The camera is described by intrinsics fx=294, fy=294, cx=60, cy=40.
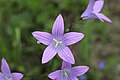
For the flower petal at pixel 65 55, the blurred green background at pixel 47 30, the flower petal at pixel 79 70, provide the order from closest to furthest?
the flower petal at pixel 65 55
the flower petal at pixel 79 70
the blurred green background at pixel 47 30

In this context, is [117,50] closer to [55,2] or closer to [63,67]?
[55,2]

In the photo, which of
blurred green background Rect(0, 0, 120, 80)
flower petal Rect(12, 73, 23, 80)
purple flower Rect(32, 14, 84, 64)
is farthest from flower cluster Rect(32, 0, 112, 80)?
blurred green background Rect(0, 0, 120, 80)

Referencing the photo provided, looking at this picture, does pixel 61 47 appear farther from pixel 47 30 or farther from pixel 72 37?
pixel 47 30

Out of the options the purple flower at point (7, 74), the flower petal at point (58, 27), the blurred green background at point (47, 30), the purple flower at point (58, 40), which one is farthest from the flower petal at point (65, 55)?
the blurred green background at point (47, 30)

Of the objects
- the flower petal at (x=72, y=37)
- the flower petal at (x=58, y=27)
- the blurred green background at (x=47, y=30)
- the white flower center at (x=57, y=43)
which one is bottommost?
the blurred green background at (x=47, y=30)

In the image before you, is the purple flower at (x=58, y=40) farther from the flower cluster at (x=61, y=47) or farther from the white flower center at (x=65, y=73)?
the white flower center at (x=65, y=73)

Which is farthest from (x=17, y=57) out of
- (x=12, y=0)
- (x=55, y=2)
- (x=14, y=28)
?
(x=55, y=2)

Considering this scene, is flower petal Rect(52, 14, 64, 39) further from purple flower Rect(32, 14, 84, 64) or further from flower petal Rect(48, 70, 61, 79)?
flower petal Rect(48, 70, 61, 79)
